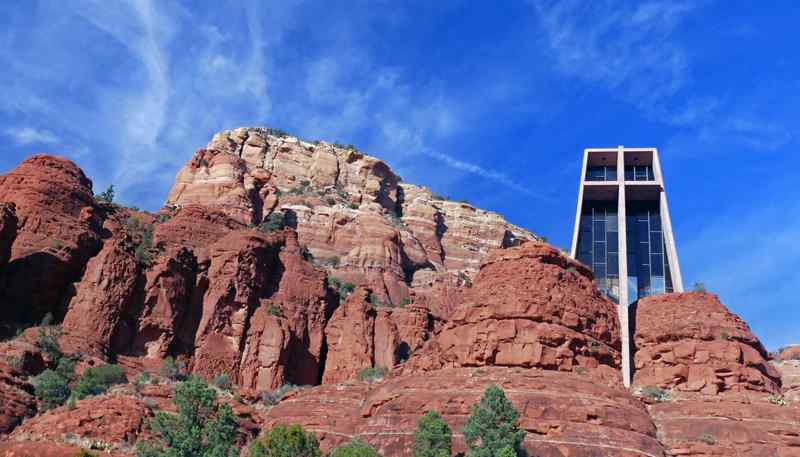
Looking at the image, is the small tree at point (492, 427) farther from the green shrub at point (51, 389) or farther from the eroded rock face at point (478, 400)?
the green shrub at point (51, 389)

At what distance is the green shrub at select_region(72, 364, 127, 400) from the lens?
53.3 meters

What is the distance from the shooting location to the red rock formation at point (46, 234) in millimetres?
62094

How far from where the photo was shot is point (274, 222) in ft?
310

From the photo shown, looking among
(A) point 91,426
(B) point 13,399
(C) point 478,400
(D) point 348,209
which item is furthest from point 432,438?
(D) point 348,209

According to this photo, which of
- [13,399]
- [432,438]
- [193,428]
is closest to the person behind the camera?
[432,438]

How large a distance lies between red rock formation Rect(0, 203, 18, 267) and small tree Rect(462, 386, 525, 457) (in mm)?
30647

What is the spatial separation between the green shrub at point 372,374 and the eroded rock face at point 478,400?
5.35m

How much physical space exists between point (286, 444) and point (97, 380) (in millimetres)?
15858

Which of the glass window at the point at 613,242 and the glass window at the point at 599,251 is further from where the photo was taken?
the glass window at the point at 599,251

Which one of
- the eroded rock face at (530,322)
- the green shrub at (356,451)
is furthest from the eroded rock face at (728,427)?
the green shrub at (356,451)

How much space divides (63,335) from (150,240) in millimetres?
14234

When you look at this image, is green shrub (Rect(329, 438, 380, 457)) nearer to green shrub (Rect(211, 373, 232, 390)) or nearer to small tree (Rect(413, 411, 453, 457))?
small tree (Rect(413, 411, 453, 457))

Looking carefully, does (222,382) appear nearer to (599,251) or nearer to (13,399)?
(13,399)

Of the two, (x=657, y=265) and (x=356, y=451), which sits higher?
(x=657, y=265)
